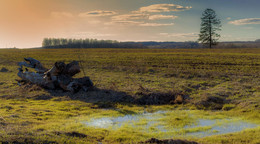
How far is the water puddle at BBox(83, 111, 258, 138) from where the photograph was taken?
8.88 m

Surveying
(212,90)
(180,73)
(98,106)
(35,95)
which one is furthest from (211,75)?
(35,95)

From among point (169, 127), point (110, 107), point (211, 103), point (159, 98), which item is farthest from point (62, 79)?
point (211, 103)

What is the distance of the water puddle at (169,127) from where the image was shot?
888cm

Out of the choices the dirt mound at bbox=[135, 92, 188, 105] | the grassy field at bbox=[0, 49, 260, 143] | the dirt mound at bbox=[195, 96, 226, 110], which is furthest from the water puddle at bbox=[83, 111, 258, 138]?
the dirt mound at bbox=[135, 92, 188, 105]

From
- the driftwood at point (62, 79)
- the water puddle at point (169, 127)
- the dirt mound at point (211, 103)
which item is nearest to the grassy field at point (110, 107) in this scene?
the dirt mound at point (211, 103)

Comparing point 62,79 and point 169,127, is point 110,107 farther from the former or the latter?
point 62,79

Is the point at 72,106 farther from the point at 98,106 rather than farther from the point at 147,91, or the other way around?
the point at 147,91

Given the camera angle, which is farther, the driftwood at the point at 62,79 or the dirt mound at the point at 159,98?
the driftwood at the point at 62,79

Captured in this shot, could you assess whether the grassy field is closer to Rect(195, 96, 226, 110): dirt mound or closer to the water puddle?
Rect(195, 96, 226, 110): dirt mound

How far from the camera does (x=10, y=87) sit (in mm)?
18938

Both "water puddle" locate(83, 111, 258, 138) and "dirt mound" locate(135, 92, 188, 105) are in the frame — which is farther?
"dirt mound" locate(135, 92, 188, 105)

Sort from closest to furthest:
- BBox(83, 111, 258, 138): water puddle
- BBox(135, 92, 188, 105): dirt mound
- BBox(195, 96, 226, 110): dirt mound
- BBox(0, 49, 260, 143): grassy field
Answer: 1. BBox(0, 49, 260, 143): grassy field
2. BBox(83, 111, 258, 138): water puddle
3. BBox(195, 96, 226, 110): dirt mound
4. BBox(135, 92, 188, 105): dirt mound

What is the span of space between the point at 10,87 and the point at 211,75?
61.8 feet

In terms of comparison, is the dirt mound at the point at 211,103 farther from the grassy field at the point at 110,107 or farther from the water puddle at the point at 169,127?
the water puddle at the point at 169,127
